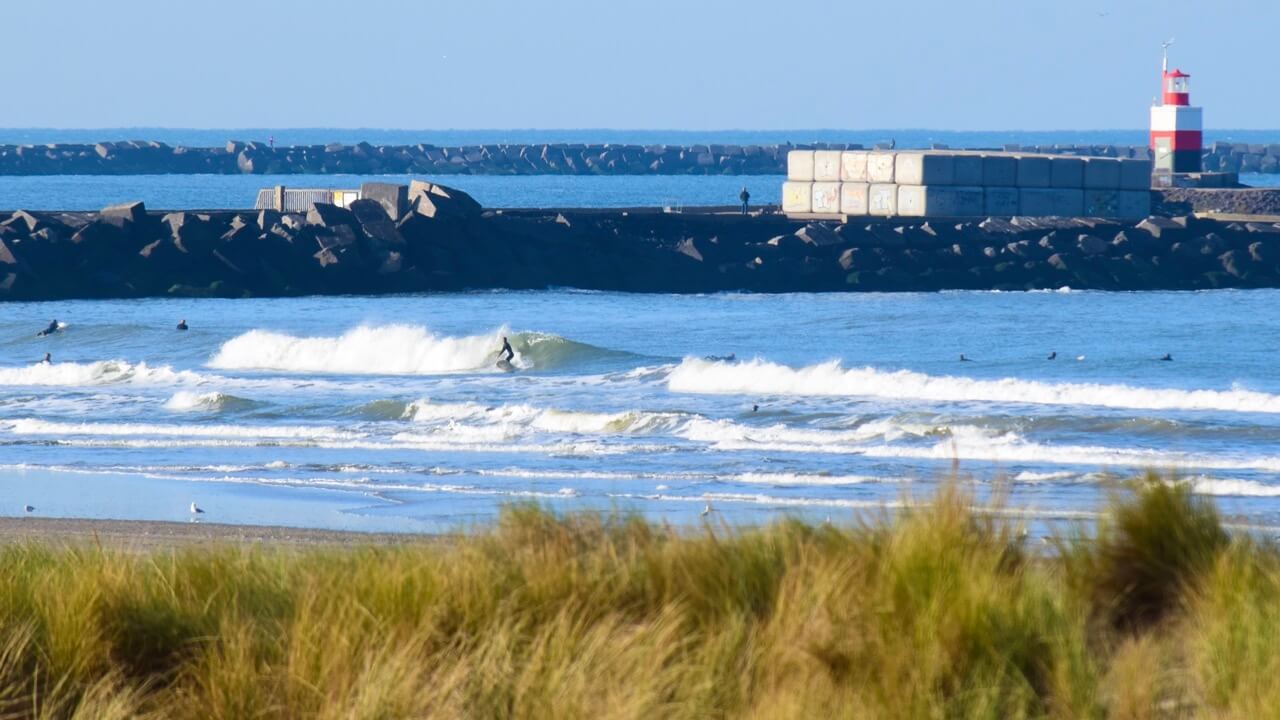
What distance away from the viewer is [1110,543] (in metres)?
6.25

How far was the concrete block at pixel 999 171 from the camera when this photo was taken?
54.9 metres

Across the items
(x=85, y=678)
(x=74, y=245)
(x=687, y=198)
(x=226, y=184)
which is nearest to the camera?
(x=85, y=678)

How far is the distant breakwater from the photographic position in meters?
164

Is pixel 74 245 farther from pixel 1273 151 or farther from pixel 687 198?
pixel 1273 151

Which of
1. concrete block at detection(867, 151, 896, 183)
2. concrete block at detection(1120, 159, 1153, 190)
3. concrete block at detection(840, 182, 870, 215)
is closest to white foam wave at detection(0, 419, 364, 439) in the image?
concrete block at detection(867, 151, 896, 183)

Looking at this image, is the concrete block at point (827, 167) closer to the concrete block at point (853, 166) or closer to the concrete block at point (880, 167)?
the concrete block at point (853, 166)

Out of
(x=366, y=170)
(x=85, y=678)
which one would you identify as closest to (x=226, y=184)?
(x=366, y=170)

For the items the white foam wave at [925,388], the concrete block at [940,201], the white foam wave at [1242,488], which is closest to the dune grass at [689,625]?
the white foam wave at [1242,488]

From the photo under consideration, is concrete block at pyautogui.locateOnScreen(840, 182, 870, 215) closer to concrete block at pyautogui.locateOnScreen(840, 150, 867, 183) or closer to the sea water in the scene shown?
concrete block at pyautogui.locateOnScreen(840, 150, 867, 183)

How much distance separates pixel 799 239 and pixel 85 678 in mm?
42601

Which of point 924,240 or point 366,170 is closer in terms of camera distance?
point 924,240

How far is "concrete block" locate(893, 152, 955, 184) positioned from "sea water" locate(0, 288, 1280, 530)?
14.3 meters

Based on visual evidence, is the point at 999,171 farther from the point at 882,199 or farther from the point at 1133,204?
the point at 1133,204

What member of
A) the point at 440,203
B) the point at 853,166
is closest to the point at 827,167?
the point at 853,166
